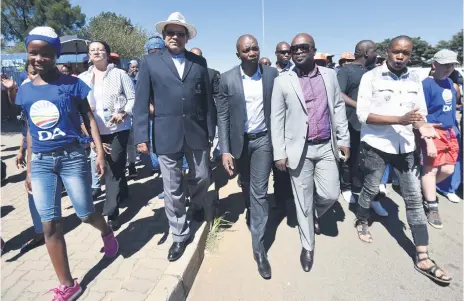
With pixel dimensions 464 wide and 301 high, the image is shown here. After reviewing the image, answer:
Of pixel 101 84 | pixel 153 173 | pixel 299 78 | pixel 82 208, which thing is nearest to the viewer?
pixel 82 208

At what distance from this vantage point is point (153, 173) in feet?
18.4

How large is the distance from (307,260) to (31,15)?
1619 inches

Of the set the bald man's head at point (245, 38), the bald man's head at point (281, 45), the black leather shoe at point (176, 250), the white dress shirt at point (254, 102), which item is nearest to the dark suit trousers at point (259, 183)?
the white dress shirt at point (254, 102)

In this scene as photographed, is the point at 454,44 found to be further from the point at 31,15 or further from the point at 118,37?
the point at 31,15

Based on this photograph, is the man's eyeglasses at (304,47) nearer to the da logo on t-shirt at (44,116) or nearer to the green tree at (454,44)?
the da logo on t-shirt at (44,116)

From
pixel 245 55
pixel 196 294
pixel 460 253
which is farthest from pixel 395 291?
pixel 245 55

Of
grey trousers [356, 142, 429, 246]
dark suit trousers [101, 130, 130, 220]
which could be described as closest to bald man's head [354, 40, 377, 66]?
grey trousers [356, 142, 429, 246]

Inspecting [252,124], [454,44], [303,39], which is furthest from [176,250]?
[454,44]

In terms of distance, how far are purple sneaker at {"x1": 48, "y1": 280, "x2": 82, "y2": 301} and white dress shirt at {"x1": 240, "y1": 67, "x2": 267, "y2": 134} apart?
203 centimetres

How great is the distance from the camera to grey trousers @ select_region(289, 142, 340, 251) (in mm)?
2824

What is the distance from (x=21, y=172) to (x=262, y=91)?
17.9ft

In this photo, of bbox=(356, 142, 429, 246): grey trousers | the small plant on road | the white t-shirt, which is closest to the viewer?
bbox=(356, 142, 429, 246): grey trousers

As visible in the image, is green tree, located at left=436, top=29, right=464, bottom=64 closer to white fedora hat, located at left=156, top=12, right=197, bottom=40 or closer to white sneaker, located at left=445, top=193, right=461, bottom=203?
white sneaker, located at left=445, top=193, right=461, bottom=203

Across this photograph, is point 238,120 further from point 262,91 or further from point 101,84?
point 101,84
